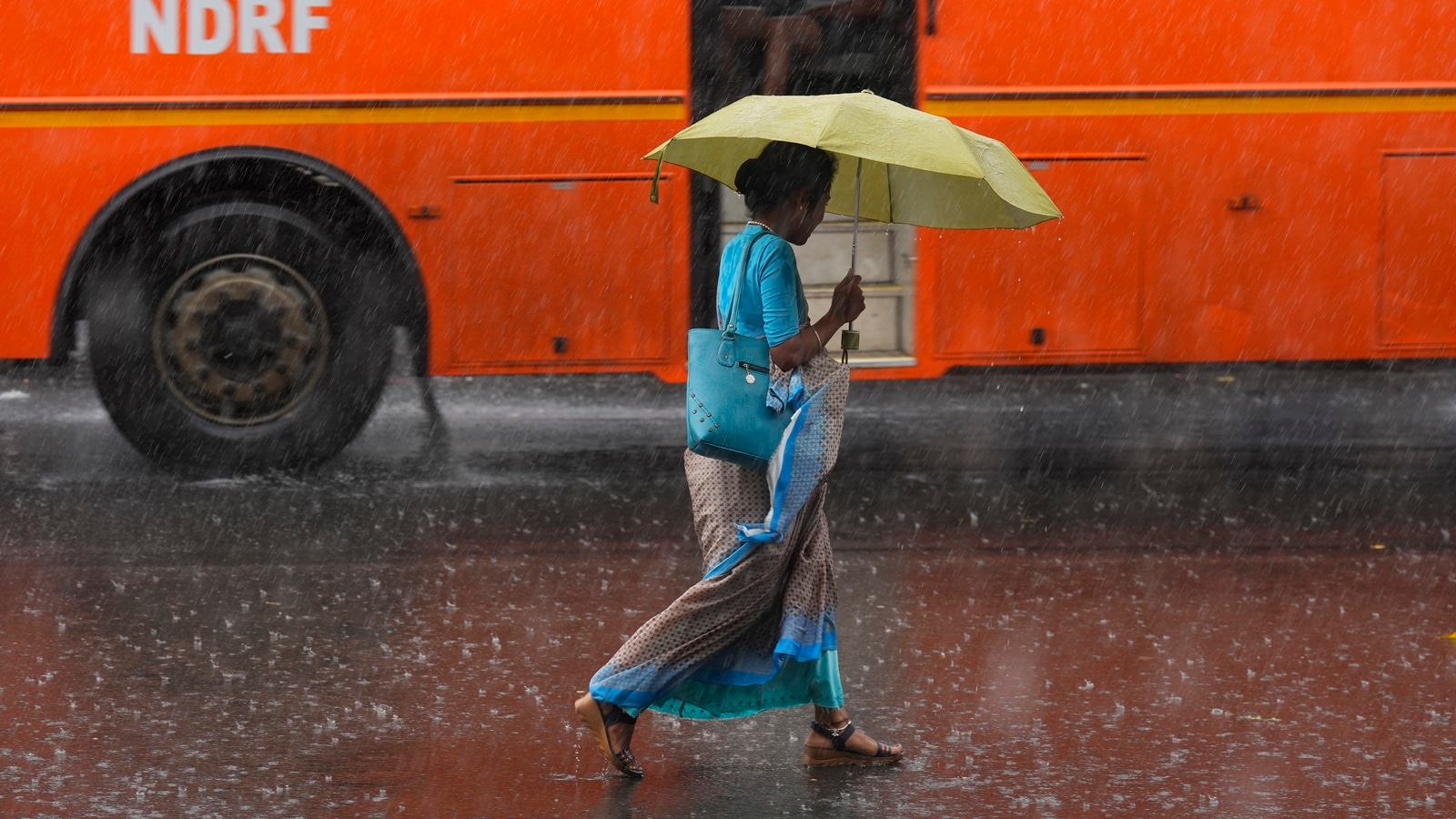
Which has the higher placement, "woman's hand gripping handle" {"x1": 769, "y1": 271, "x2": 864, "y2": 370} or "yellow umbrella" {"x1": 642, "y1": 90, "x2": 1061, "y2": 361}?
"yellow umbrella" {"x1": 642, "y1": 90, "x2": 1061, "y2": 361}

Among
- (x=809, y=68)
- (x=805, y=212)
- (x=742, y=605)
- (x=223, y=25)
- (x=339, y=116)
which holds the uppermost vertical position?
(x=223, y=25)

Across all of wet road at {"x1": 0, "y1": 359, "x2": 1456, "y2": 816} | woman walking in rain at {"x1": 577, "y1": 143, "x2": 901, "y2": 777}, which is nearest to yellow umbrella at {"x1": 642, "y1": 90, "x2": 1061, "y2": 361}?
woman walking in rain at {"x1": 577, "y1": 143, "x2": 901, "y2": 777}

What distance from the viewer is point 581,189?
818 centimetres

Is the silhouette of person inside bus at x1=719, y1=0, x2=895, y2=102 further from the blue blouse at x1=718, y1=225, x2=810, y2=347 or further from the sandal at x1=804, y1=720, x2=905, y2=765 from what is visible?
the sandal at x1=804, y1=720, x2=905, y2=765

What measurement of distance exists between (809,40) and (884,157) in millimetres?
4708

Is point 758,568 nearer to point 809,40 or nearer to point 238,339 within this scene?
point 238,339

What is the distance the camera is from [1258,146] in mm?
8375

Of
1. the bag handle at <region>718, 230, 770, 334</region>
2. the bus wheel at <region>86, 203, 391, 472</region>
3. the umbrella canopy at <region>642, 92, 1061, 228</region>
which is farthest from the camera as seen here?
the bus wheel at <region>86, 203, 391, 472</region>

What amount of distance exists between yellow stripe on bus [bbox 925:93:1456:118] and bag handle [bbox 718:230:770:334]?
4292 mm

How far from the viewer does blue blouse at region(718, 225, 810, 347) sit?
416 cm

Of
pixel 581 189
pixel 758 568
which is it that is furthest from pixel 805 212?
pixel 581 189

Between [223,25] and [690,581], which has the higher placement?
[223,25]

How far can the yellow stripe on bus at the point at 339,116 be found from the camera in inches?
314

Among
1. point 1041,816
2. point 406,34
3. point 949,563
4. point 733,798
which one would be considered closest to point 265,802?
point 733,798
